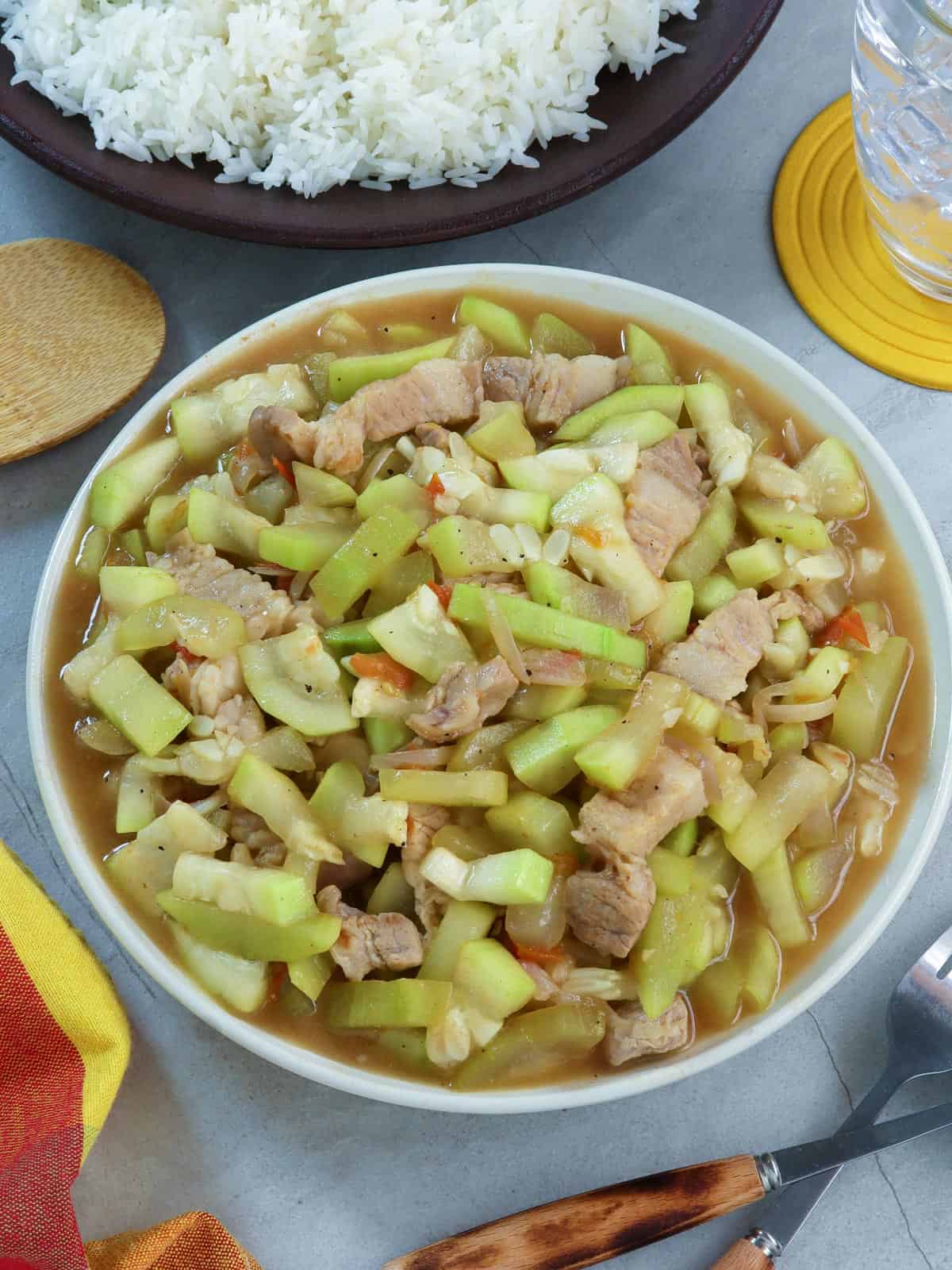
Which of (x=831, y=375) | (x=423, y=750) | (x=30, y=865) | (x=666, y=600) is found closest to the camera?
(x=423, y=750)

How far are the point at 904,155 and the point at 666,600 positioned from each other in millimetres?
1135

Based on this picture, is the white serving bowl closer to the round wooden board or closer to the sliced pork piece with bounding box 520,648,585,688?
the round wooden board

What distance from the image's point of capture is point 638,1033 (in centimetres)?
176

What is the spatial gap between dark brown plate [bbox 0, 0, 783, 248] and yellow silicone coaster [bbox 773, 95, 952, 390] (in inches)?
16.3

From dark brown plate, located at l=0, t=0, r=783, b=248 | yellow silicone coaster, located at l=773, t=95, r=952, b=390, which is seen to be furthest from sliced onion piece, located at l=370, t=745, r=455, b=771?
yellow silicone coaster, located at l=773, t=95, r=952, b=390

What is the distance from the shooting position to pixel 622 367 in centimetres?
216

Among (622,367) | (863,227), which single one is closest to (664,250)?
(863,227)

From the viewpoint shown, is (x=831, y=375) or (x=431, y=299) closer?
(x=431, y=299)

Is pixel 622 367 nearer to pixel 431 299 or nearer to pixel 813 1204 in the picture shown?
pixel 431 299

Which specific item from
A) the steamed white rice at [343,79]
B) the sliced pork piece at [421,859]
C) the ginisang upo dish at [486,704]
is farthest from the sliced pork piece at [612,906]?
the steamed white rice at [343,79]

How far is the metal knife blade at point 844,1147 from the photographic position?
196 cm

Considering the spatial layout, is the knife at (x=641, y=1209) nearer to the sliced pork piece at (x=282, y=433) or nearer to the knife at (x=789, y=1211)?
the knife at (x=789, y=1211)

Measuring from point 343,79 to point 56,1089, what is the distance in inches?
77.2

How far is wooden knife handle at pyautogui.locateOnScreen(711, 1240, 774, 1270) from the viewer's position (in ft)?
6.41
